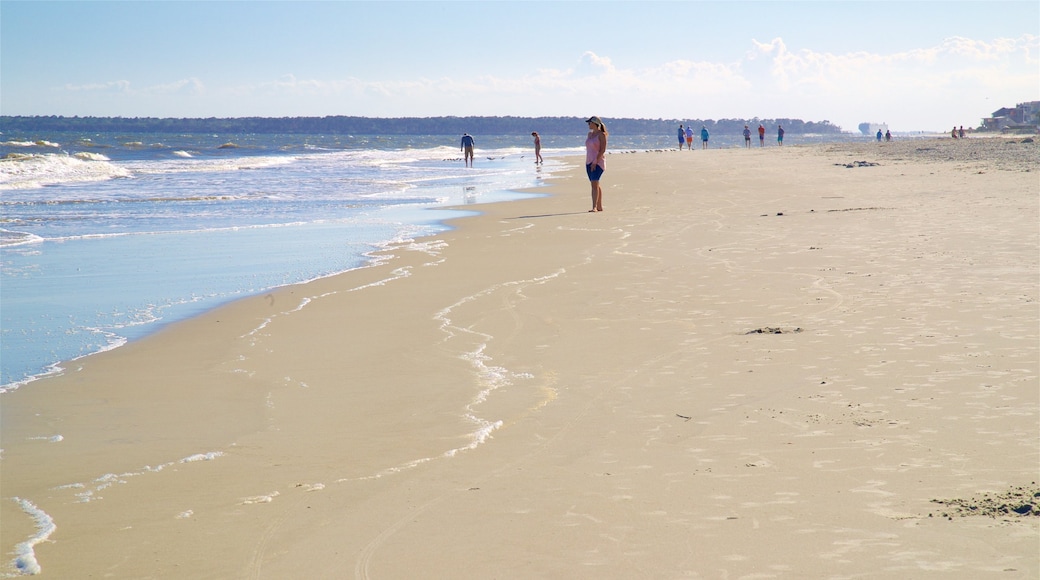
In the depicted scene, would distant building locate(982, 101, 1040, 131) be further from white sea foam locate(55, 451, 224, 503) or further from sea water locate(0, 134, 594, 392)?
white sea foam locate(55, 451, 224, 503)

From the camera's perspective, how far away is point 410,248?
11.0 m

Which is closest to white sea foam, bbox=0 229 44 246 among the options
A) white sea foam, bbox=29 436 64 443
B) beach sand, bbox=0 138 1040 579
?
beach sand, bbox=0 138 1040 579

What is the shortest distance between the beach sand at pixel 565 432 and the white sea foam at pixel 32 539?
0.01 meters

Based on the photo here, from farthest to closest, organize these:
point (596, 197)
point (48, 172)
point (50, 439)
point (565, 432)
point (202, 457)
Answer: point (48, 172), point (596, 197), point (50, 439), point (565, 432), point (202, 457)

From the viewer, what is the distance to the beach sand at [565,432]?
9.10 ft

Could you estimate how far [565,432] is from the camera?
12.9 ft

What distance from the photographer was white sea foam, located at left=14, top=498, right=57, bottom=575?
281 cm

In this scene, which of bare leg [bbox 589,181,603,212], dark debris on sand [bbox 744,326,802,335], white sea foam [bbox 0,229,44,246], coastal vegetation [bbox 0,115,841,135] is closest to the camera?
dark debris on sand [bbox 744,326,802,335]

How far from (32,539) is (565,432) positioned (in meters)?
2.07

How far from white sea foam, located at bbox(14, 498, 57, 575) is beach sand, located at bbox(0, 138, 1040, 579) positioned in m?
0.01

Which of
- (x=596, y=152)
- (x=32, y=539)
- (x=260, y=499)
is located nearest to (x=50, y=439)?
(x=32, y=539)

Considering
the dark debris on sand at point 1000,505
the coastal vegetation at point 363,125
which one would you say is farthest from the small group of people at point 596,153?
the coastal vegetation at point 363,125

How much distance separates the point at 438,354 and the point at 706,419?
6.67 ft

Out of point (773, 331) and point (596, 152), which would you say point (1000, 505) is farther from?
point (596, 152)
